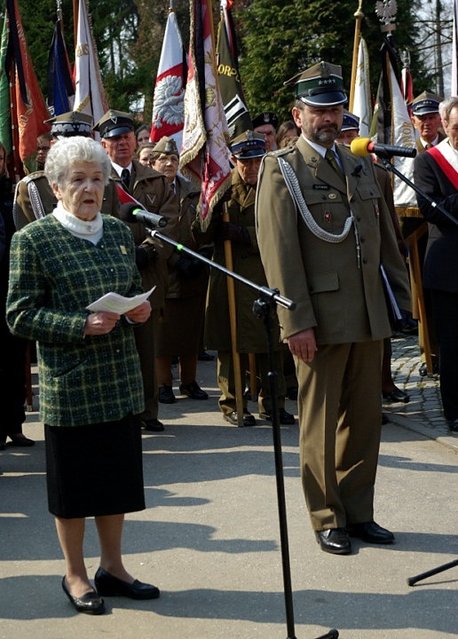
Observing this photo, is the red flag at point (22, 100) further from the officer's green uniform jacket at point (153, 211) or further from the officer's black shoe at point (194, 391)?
the officer's black shoe at point (194, 391)

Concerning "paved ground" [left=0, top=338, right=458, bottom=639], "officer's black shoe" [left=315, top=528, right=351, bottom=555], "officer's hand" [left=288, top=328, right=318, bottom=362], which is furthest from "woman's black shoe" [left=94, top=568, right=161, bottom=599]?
"officer's hand" [left=288, top=328, right=318, bottom=362]

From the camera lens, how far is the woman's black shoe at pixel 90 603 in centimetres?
476

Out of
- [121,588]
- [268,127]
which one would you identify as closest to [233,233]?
[268,127]

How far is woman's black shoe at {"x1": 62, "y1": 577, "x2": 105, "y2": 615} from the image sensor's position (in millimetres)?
4758

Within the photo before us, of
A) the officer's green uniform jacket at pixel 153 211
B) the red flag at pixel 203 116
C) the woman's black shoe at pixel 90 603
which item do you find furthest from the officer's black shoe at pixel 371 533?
the red flag at pixel 203 116

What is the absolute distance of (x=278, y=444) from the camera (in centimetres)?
415

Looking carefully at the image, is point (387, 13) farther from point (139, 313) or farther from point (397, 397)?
point (139, 313)

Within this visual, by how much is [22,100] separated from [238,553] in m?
6.05

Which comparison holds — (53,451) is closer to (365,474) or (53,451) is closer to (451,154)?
(365,474)

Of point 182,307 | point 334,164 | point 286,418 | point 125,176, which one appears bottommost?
point 286,418

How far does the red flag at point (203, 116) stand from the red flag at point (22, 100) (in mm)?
1858

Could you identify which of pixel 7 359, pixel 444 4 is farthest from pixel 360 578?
pixel 444 4

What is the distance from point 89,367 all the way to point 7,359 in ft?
11.0

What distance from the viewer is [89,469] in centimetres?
478
